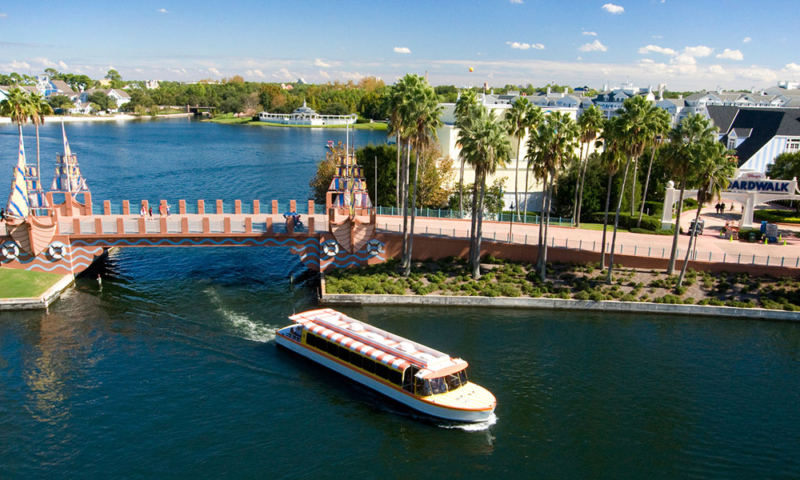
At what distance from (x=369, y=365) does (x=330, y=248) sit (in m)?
20.4

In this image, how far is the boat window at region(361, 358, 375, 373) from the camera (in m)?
38.1

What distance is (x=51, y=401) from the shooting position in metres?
36.0

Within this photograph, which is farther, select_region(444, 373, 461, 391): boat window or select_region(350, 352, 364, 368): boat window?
select_region(350, 352, 364, 368): boat window

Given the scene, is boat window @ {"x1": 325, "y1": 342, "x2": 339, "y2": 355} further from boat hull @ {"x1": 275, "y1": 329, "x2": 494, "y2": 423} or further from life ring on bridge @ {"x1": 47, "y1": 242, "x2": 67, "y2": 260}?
life ring on bridge @ {"x1": 47, "y1": 242, "x2": 67, "y2": 260}

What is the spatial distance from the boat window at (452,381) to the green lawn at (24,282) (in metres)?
34.9

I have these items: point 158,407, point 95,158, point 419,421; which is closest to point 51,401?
point 158,407

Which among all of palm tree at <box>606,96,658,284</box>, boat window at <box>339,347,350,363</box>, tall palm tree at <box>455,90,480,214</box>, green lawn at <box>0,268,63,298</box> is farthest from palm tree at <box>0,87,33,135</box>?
palm tree at <box>606,96,658,284</box>

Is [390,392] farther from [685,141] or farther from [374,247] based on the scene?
[685,141]

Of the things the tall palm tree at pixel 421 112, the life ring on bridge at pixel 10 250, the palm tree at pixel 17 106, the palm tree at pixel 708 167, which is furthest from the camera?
the palm tree at pixel 17 106

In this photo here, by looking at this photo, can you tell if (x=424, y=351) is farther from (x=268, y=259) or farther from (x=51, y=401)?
(x=268, y=259)

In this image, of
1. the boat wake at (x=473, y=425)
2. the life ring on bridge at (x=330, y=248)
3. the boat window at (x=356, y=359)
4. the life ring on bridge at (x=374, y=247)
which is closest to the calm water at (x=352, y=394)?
the boat wake at (x=473, y=425)

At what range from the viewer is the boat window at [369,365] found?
38.1 metres

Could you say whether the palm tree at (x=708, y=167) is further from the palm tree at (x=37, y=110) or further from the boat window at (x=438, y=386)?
the palm tree at (x=37, y=110)

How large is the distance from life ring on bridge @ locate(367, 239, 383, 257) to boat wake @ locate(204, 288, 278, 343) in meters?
13.6
